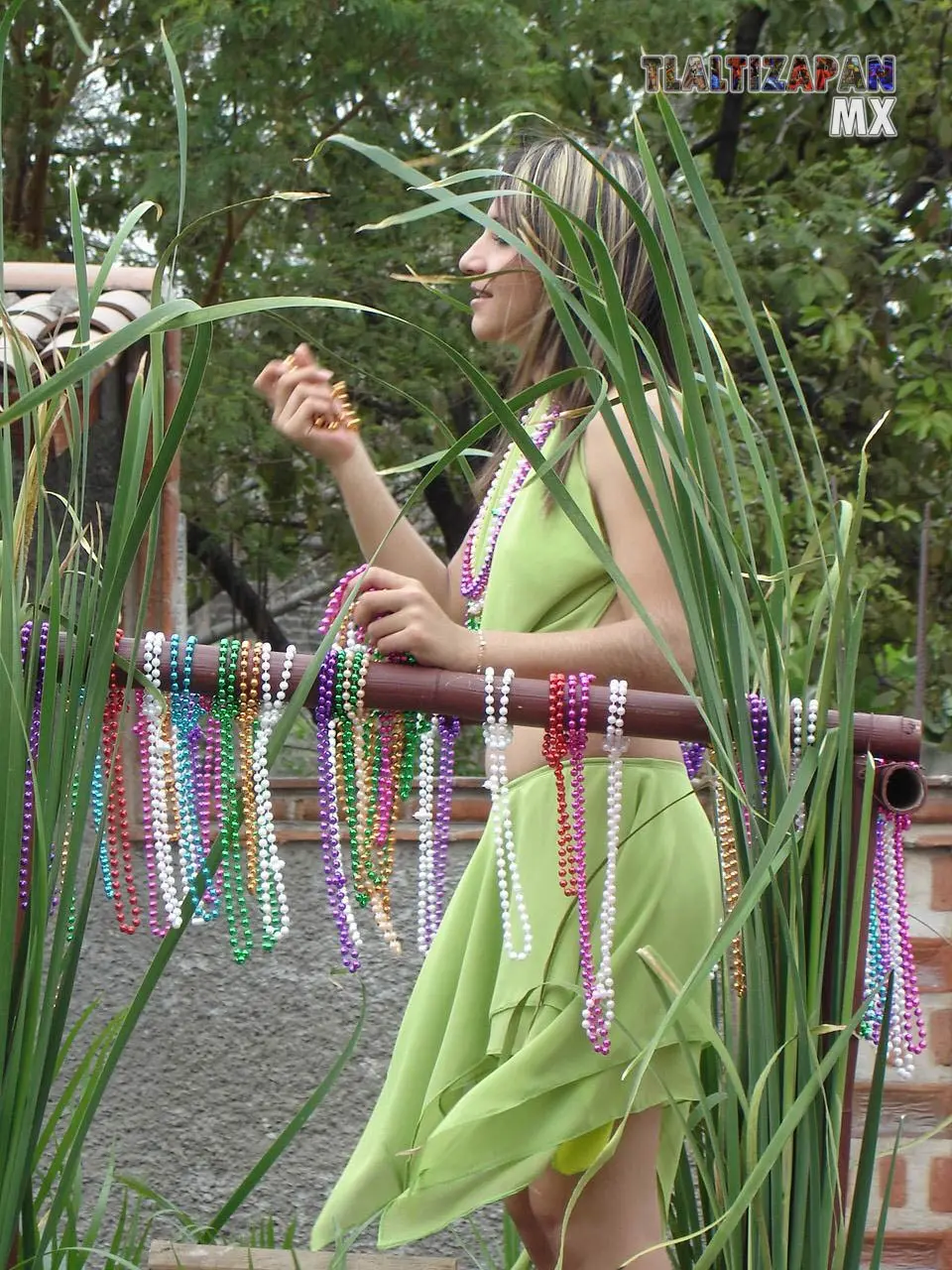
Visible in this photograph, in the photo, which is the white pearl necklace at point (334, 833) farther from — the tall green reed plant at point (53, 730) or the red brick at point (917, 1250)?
the red brick at point (917, 1250)

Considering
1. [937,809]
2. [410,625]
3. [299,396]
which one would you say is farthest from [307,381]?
[937,809]

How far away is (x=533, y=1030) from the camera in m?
1.50

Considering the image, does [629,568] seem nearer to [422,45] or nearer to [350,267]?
[422,45]

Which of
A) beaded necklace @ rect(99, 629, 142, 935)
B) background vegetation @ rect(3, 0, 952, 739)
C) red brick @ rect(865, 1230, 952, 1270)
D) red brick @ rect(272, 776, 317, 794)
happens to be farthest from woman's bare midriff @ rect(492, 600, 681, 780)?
background vegetation @ rect(3, 0, 952, 739)

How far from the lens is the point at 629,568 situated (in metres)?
1.52

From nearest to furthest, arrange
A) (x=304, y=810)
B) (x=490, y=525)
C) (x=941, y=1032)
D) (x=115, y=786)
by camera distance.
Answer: (x=115, y=786) → (x=490, y=525) → (x=941, y=1032) → (x=304, y=810)

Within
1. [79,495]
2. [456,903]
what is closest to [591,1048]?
[456,903]

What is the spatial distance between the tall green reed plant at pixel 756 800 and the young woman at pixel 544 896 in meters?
0.19

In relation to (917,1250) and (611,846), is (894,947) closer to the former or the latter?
(611,846)

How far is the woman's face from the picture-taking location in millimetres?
1649

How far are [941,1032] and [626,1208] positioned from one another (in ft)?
3.69

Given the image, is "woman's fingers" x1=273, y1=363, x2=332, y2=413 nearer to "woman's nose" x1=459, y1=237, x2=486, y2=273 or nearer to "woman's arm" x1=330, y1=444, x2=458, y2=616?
"woman's arm" x1=330, y1=444, x2=458, y2=616

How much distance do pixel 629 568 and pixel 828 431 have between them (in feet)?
13.8

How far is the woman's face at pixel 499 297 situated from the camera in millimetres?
1649
